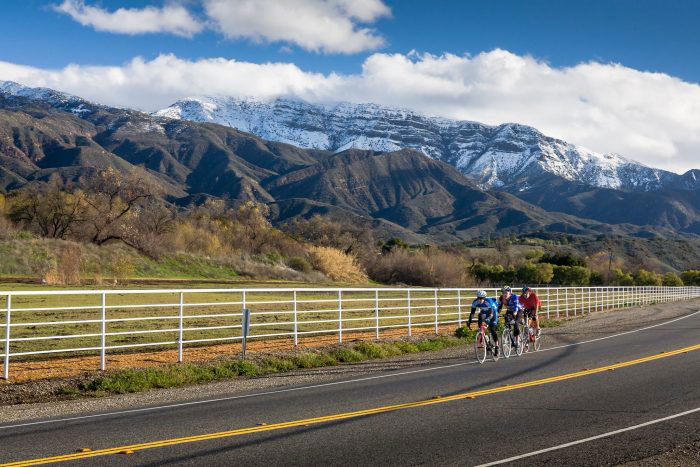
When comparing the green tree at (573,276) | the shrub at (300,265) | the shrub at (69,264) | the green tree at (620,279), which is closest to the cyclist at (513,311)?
the shrub at (69,264)

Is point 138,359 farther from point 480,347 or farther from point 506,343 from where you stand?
point 506,343

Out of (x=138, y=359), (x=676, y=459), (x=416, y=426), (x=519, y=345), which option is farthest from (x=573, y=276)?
(x=676, y=459)

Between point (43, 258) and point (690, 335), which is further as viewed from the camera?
point (43, 258)

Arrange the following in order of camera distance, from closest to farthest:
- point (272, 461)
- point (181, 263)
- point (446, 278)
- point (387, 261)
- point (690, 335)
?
1. point (272, 461)
2. point (690, 335)
3. point (181, 263)
4. point (446, 278)
5. point (387, 261)

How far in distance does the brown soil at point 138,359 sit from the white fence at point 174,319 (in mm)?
348

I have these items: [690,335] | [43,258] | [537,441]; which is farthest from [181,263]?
[537,441]

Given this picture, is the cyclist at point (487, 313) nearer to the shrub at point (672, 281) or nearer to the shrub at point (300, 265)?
the shrub at point (300, 265)

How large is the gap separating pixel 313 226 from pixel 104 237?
50.0 m

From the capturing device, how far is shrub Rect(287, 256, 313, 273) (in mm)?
75938

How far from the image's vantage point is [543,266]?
112 metres

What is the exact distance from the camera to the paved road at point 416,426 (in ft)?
26.9

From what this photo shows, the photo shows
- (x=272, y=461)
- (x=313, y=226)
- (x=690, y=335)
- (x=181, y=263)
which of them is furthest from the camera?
(x=313, y=226)

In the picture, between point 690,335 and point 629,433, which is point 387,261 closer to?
point 690,335

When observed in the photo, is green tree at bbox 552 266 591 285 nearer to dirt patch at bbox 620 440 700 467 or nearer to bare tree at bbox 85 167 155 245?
bare tree at bbox 85 167 155 245
